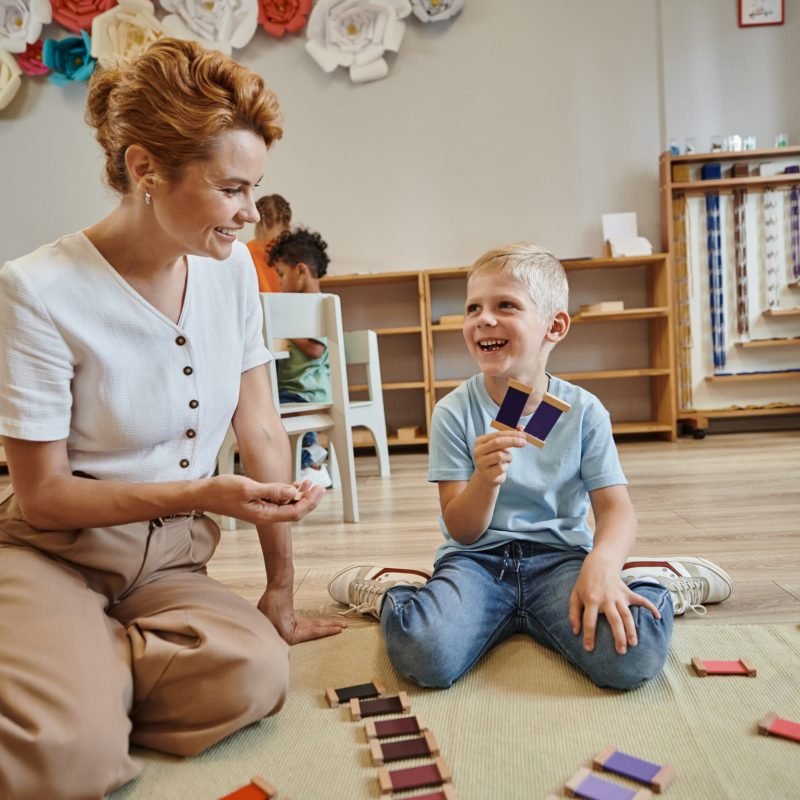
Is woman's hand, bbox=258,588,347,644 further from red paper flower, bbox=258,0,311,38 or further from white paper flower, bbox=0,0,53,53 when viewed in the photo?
white paper flower, bbox=0,0,53,53

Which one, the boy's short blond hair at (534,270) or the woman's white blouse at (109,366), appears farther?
the boy's short blond hair at (534,270)

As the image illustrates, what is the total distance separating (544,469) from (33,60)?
4529 millimetres

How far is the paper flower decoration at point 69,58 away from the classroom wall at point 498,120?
0.13 metres

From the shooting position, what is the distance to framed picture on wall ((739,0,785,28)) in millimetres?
4277

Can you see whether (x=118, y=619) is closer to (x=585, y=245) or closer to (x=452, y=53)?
(x=585, y=245)

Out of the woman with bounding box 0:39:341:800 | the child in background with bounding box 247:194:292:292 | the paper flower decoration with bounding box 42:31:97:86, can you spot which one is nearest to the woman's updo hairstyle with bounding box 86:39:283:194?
the woman with bounding box 0:39:341:800

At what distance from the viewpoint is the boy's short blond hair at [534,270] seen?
1445mm

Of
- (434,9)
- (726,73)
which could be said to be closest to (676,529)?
(726,73)

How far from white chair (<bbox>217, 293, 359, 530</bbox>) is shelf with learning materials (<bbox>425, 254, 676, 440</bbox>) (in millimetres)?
1603

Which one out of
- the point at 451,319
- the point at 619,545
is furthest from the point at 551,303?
the point at 451,319

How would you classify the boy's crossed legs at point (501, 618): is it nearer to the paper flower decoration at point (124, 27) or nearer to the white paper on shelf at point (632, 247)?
the white paper on shelf at point (632, 247)

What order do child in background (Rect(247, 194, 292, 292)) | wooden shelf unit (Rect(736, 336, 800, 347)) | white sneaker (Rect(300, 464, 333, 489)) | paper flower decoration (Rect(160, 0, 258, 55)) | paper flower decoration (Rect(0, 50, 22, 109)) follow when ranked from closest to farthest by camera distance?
white sneaker (Rect(300, 464, 333, 489))
child in background (Rect(247, 194, 292, 292))
wooden shelf unit (Rect(736, 336, 800, 347))
paper flower decoration (Rect(160, 0, 258, 55))
paper flower decoration (Rect(0, 50, 22, 109))

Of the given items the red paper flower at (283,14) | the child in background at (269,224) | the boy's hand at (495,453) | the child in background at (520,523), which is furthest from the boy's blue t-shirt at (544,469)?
the red paper flower at (283,14)

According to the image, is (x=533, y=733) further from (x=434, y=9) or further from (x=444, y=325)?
(x=434, y=9)
